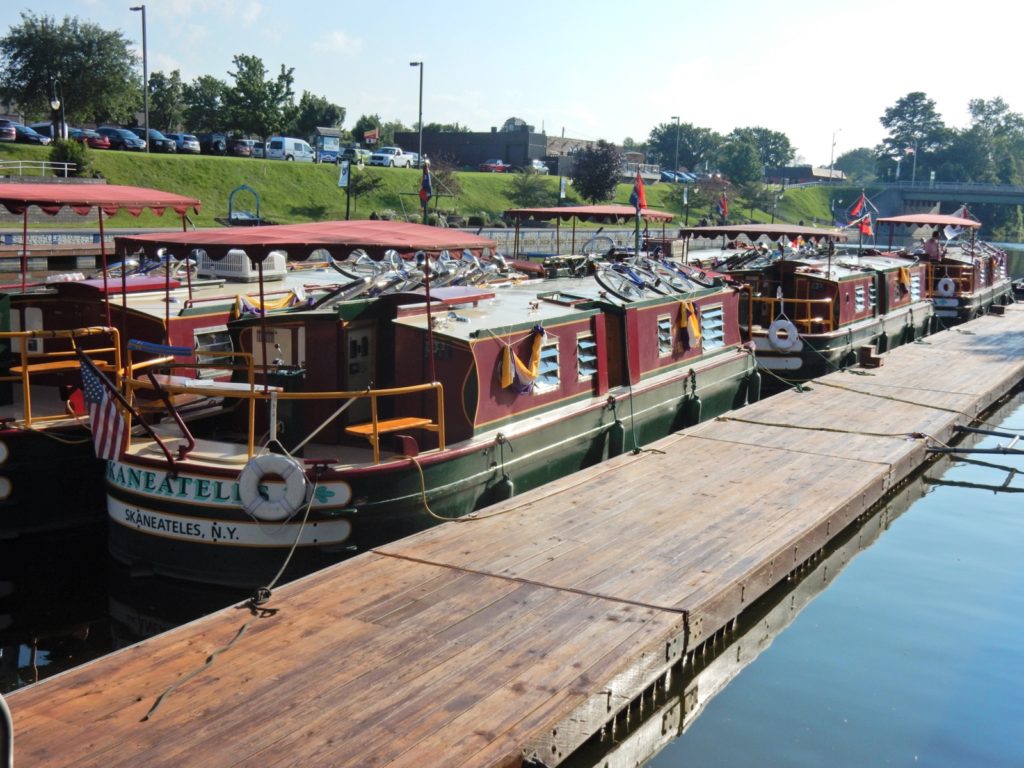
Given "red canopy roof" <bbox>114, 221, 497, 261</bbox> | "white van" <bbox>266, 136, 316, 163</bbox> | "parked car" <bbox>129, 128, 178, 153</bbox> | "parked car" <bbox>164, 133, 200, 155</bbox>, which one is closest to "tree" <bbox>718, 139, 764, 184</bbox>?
"white van" <bbox>266, 136, 316, 163</bbox>

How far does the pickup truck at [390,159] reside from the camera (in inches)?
2817

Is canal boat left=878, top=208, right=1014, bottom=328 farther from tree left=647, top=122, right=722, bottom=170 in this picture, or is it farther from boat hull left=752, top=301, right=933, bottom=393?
tree left=647, top=122, right=722, bottom=170

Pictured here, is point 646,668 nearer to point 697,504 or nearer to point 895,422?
point 697,504

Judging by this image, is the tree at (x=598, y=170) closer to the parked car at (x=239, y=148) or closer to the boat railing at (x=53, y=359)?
the parked car at (x=239, y=148)

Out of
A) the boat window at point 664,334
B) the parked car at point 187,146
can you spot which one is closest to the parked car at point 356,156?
the parked car at point 187,146

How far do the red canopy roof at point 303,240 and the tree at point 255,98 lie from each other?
177ft

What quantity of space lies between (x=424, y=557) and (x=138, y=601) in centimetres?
355

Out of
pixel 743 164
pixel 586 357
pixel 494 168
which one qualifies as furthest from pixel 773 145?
pixel 586 357

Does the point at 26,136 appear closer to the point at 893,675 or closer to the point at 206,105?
the point at 206,105

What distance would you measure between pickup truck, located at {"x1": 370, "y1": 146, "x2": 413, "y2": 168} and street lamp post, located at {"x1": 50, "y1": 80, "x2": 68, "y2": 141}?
795 inches

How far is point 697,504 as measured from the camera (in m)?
12.5

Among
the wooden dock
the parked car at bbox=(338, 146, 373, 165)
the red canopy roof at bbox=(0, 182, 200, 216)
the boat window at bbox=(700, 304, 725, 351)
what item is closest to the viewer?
the wooden dock

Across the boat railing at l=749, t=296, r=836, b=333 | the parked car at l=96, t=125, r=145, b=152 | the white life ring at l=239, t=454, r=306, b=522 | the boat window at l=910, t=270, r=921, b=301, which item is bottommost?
the white life ring at l=239, t=454, r=306, b=522

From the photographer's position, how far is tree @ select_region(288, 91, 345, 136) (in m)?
77.6
